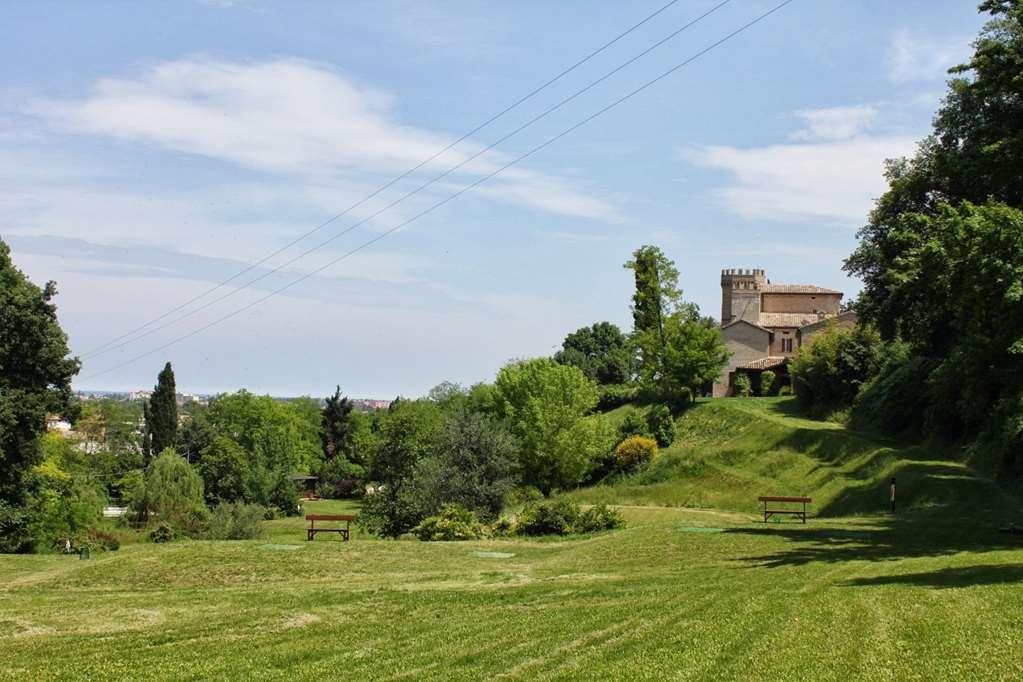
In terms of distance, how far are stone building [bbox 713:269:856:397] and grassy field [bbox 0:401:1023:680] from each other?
45.3 meters

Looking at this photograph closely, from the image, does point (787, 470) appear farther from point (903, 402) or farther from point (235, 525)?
point (235, 525)

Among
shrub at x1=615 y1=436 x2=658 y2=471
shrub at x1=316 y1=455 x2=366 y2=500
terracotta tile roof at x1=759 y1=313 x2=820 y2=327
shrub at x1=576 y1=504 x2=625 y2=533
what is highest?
terracotta tile roof at x1=759 y1=313 x2=820 y2=327

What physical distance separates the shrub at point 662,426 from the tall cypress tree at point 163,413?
5120 cm

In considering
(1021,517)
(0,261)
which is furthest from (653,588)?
(0,261)

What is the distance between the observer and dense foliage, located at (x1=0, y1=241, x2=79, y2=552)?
141ft

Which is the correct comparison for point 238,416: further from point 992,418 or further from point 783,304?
point 992,418

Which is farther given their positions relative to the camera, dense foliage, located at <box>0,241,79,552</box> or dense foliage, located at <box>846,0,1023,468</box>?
dense foliage, located at <box>0,241,79,552</box>

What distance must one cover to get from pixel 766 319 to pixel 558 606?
254 feet

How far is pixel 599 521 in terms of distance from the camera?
35.3 m

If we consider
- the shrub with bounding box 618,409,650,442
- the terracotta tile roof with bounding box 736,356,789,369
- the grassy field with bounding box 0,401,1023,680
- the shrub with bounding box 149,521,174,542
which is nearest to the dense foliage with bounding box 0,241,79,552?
the shrub with bounding box 149,521,174,542

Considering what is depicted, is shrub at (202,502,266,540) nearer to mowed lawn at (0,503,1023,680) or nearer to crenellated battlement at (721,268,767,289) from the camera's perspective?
mowed lawn at (0,503,1023,680)

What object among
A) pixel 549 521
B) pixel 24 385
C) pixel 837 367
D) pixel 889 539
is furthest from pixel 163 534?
pixel 837 367

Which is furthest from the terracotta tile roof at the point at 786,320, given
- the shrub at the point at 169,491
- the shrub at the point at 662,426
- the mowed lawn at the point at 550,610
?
the mowed lawn at the point at 550,610

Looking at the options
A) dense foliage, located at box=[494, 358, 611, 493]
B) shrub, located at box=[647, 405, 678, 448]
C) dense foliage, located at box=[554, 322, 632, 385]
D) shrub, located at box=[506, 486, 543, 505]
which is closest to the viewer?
shrub, located at box=[506, 486, 543, 505]
